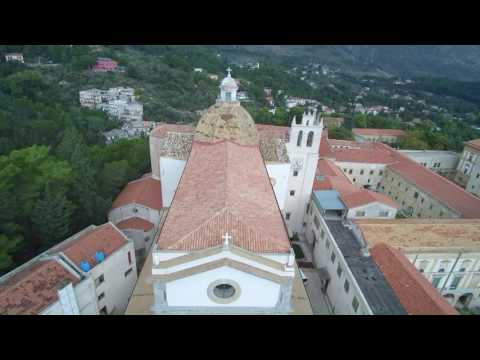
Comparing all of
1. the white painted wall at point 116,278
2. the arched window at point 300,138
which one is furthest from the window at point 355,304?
the white painted wall at point 116,278

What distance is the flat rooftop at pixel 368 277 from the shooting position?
1986 cm

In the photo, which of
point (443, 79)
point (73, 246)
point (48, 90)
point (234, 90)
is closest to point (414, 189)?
point (234, 90)

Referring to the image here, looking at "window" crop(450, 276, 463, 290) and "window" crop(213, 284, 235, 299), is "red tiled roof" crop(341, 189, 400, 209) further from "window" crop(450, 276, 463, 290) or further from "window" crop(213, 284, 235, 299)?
"window" crop(213, 284, 235, 299)

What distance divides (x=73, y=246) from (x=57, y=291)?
4.10m

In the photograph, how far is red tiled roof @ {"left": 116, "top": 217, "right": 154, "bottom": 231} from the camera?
30.2 metres

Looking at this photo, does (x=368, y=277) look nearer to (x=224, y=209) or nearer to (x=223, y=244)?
(x=224, y=209)

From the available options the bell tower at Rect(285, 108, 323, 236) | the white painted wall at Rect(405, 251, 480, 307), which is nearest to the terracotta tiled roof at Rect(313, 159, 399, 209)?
the bell tower at Rect(285, 108, 323, 236)

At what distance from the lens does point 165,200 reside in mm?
30594

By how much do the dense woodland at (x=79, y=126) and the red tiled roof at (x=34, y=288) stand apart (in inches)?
115

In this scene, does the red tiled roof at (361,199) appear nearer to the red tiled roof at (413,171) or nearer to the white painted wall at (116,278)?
the red tiled roof at (413,171)

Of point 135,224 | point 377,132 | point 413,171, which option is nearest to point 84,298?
point 135,224

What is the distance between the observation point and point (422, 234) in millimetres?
25984

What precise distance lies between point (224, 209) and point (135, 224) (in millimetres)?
16011

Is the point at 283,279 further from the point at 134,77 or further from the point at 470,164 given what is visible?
the point at 134,77
